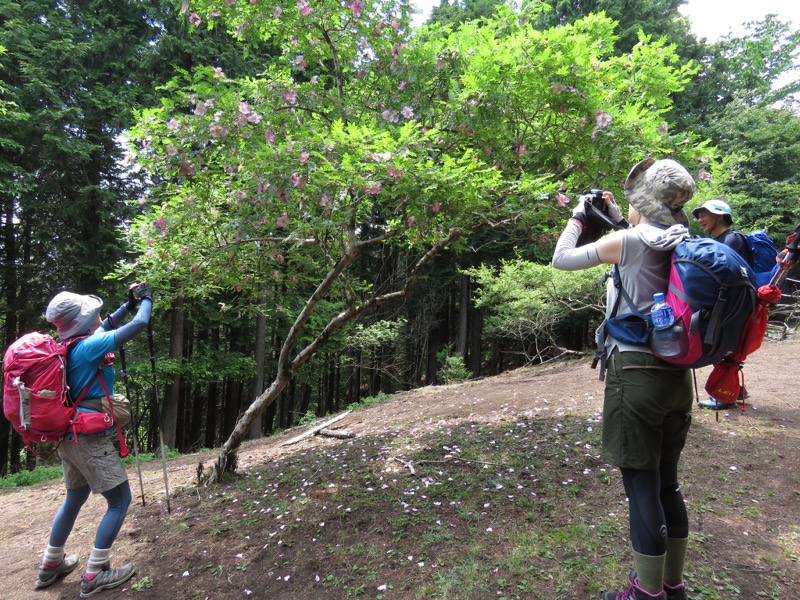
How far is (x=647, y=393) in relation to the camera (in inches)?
67.1

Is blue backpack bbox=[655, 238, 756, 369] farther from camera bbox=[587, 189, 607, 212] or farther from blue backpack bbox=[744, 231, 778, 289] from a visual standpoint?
blue backpack bbox=[744, 231, 778, 289]

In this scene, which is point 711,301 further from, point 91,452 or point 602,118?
point 91,452

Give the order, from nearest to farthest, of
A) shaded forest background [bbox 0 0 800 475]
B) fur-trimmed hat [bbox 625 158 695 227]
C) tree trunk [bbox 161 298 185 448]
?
fur-trimmed hat [bbox 625 158 695 227]
shaded forest background [bbox 0 0 800 475]
tree trunk [bbox 161 298 185 448]

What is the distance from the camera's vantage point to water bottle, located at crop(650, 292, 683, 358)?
5.30ft

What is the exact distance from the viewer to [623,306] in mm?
1860

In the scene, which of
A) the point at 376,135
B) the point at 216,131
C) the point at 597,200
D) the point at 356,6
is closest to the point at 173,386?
the point at 216,131

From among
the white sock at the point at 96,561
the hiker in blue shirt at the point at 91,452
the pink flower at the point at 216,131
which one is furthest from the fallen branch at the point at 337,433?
the pink flower at the point at 216,131

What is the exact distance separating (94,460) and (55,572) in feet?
3.17

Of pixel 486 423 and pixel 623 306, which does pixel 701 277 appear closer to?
pixel 623 306

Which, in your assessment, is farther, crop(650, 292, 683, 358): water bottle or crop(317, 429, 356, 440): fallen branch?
crop(317, 429, 356, 440): fallen branch

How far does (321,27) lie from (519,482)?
4.45 m

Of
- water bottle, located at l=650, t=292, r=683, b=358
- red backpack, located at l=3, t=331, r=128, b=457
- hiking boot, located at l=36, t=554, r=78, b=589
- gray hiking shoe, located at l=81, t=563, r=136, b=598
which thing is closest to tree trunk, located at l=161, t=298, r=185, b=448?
hiking boot, located at l=36, t=554, r=78, b=589

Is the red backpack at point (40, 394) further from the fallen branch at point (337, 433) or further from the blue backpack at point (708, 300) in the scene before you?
the fallen branch at point (337, 433)

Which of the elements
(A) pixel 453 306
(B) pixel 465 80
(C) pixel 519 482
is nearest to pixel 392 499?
(C) pixel 519 482
